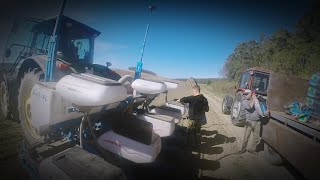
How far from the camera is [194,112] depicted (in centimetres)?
489

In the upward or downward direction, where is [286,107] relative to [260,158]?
upward

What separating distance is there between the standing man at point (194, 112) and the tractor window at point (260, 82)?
3511 millimetres

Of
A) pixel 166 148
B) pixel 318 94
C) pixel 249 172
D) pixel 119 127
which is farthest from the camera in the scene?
pixel 166 148

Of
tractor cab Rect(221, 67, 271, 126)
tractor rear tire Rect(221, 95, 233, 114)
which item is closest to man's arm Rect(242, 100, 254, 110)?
tractor cab Rect(221, 67, 271, 126)

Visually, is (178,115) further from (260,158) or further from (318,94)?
(318,94)

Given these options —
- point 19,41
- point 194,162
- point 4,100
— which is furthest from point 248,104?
point 4,100

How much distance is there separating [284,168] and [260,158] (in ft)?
1.83

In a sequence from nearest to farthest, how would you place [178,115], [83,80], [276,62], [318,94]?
[83,80], [318,94], [178,115], [276,62]

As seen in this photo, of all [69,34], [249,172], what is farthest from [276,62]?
[69,34]

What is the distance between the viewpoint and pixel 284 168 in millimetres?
4484

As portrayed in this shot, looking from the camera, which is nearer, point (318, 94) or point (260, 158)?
point (318, 94)

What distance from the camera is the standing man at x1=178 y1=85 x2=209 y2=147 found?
4.87 metres

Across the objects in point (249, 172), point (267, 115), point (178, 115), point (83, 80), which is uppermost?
point (83, 80)

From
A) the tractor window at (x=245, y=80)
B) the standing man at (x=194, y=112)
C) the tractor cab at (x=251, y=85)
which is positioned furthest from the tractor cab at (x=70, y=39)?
the tractor window at (x=245, y=80)
